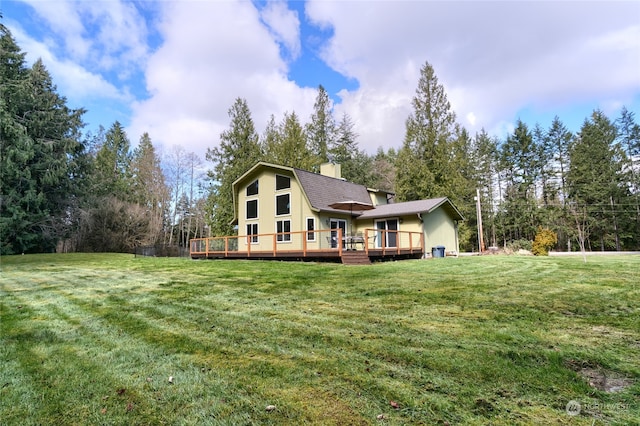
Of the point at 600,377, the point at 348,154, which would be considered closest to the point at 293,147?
the point at 348,154

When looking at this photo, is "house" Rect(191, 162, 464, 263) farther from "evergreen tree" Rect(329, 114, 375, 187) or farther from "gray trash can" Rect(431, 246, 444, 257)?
"evergreen tree" Rect(329, 114, 375, 187)

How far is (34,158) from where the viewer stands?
24.5 m

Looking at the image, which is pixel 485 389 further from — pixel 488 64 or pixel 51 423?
pixel 488 64

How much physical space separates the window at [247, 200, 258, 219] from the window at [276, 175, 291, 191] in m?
2.13

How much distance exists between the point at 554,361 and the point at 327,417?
6.93ft

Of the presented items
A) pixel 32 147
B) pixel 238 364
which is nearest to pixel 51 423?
pixel 238 364

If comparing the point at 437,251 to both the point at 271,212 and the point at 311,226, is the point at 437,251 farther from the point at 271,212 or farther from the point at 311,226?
the point at 271,212

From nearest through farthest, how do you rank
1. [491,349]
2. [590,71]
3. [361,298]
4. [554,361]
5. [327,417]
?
[327,417] → [554,361] → [491,349] → [361,298] → [590,71]

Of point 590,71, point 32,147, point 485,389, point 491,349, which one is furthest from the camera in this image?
point 32,147

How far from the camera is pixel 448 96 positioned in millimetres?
27000

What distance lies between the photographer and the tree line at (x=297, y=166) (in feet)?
79.3

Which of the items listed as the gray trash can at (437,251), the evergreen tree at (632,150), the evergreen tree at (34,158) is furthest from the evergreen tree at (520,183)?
the evergreen tree at (34,158)

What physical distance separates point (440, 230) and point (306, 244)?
8162 mm

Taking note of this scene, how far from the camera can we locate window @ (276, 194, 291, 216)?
1816 cm
